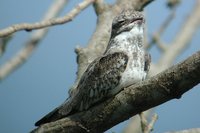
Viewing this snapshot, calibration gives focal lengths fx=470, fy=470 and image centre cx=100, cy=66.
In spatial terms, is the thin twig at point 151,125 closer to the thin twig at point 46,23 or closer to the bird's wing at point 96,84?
the bird's wing at point 96,84

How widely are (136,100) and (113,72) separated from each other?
2.92 feet

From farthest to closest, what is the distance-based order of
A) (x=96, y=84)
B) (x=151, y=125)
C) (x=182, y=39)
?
(x=182, y=39) < (x=96, y=84) < (x=151, y=125)

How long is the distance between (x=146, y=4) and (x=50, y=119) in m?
2.32

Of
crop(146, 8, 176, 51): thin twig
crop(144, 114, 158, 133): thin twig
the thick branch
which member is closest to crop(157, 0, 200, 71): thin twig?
crop(146, 8, 176, 51): thin twig

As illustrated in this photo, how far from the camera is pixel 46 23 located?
4.20m

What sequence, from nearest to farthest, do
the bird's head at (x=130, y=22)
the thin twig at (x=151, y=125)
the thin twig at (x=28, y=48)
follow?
the thin twig at (x=151, y=125) < the bird's head at (x=130, y=22) < the thin twig at (x=28, y=48)

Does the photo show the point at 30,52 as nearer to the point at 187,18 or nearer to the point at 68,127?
the point at 68,127

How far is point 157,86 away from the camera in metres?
2.96

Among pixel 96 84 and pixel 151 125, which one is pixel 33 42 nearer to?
pixel 96 84

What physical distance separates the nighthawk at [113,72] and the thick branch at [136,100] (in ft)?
0.90

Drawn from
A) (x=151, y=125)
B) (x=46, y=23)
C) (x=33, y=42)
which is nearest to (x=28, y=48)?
(x=33, y=42)

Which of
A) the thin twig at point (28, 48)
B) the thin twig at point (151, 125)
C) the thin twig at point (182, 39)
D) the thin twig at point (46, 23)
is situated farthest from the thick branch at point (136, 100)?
the thin twig at point (182, 39)

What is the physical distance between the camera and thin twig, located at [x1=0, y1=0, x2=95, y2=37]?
12.9ft

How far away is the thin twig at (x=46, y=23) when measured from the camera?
395 cm
